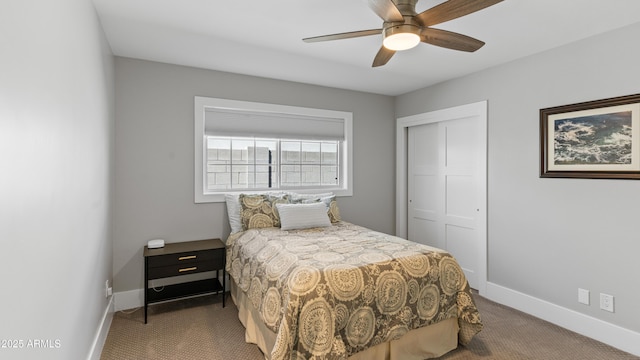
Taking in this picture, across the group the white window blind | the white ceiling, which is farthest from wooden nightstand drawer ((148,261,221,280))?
the white ceiling

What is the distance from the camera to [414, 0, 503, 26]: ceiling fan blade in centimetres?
168

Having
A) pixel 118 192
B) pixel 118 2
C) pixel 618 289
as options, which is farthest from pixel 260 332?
pixel 618 289

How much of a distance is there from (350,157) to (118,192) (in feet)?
9.03

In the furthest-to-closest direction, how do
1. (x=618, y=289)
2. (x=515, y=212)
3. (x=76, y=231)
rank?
(x=515, y=212)
(x=618, y=289)
(x=76, y=231)

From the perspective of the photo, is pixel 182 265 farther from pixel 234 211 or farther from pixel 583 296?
pixel 583 296

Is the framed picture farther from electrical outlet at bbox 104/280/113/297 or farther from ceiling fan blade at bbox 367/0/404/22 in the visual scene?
electrical outlet at bbox 104/280/113/297

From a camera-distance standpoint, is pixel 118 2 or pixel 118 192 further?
pixel 118 192

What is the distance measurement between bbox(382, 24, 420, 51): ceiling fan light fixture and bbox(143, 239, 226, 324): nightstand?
236 centimetres

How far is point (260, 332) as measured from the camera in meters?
2.38

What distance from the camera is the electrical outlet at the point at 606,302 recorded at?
2.56 meters

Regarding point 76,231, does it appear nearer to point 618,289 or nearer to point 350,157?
point 350,157

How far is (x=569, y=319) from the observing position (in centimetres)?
280

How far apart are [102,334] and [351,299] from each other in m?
1.97

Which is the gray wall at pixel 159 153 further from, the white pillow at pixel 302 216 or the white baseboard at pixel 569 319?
the white baseboard at pixel 569 319
